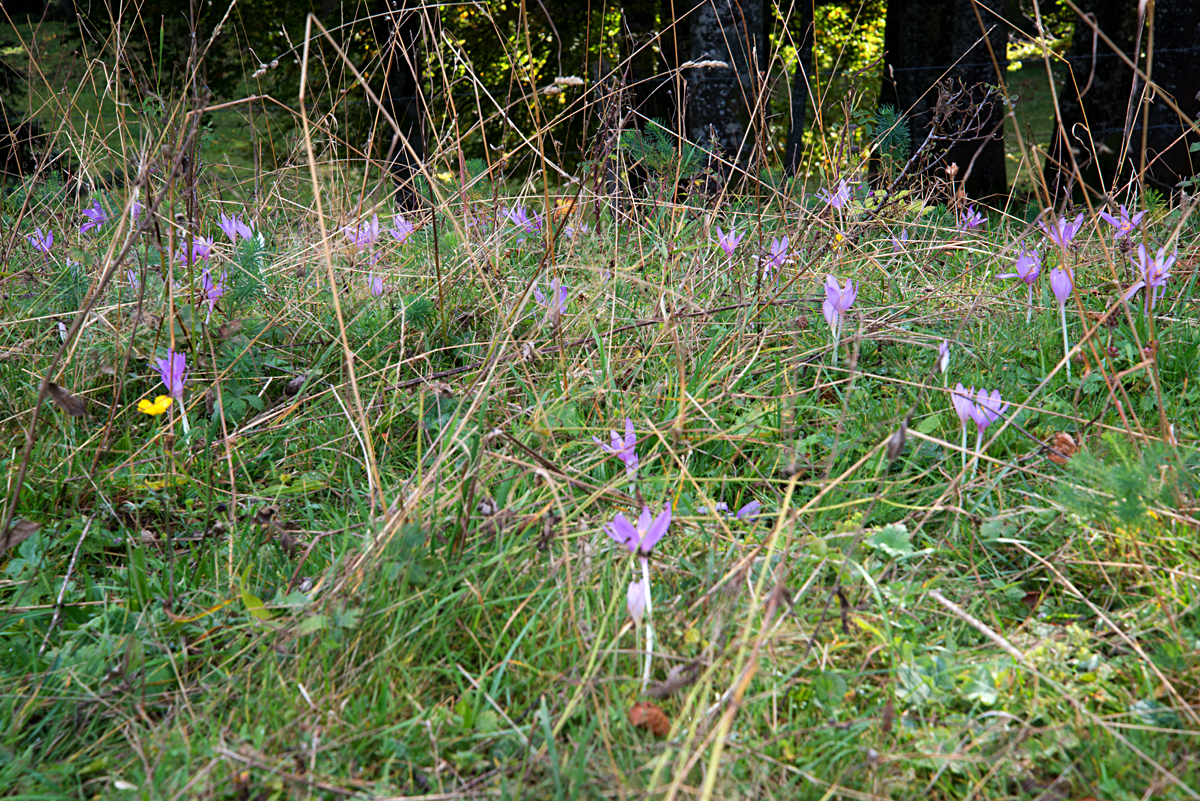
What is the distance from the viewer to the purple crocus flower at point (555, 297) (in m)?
1.89

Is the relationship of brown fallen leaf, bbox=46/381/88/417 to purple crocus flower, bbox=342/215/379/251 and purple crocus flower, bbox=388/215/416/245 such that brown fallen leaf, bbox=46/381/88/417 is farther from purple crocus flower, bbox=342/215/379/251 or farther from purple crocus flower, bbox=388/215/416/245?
purple crocus flower, bbox=388/215/416/245

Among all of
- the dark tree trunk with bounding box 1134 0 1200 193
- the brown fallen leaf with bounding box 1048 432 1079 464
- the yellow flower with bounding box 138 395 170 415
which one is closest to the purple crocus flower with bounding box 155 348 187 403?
the yellow flower with bounding box 138 395 170 415

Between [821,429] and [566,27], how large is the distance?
23.3 feet

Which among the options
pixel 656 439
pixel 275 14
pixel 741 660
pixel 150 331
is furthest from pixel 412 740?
pixel 275 14

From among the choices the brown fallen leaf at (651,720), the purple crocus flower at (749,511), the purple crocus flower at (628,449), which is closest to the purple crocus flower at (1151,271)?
the purple crocus flower at (749,511)

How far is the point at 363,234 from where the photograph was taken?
2.76 m

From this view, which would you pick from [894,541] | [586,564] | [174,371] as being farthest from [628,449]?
[174,371]

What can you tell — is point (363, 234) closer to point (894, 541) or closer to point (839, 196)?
point (839, 196)

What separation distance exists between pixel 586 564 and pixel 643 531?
21cm

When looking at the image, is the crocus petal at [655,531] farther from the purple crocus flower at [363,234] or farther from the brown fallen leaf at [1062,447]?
the purple crocus flower at [363,234]

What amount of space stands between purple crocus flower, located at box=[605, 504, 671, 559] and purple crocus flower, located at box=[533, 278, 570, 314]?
705 millimetres

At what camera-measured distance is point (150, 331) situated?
221 cm

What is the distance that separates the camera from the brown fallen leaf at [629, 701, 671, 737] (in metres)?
1.15

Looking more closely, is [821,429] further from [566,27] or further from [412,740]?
[566,27]
